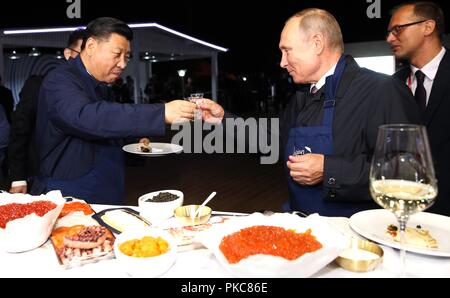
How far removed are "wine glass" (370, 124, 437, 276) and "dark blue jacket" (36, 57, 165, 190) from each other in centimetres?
119

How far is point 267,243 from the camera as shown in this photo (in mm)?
1146

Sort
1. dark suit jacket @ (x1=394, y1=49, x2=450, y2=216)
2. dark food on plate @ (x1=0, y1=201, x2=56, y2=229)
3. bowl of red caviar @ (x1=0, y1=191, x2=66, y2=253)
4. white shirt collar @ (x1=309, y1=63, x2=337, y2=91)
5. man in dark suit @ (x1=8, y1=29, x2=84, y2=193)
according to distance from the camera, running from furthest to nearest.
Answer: man in dark suit @ (x1=8, y1=29, x2=84, y2=193) → dark suit jacket @ (x1=394, y1=49, x2=450, y2=216) → white shirt collar @ (x1=309, y1=63, x2=337, y2=91) → dark food on plate @ (x1=0, y1=201, x2=56, y2=229) → bowl of red caviar @ (x1=0, y1=191, x2=66, y2=253)

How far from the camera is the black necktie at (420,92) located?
2.55 m

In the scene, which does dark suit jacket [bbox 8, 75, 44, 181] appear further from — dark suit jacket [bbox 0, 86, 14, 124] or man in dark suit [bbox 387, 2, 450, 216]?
dark suit jacket [bbox 0, 86, 14, 124]

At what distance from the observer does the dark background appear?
23.1 feet

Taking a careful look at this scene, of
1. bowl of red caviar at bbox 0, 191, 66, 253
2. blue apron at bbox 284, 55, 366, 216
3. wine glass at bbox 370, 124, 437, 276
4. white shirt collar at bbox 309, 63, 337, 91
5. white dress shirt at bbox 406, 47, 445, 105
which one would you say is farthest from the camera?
white dress shirt at bbox 406, 47, 445, 105

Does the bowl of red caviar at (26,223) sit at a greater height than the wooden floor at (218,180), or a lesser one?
greater

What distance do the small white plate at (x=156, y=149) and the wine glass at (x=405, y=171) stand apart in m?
1.80

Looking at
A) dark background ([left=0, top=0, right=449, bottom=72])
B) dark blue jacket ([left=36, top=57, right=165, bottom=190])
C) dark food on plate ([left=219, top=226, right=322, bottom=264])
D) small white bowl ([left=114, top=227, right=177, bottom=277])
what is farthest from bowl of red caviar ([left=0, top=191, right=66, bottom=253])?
dark background ([left=0, top=0, right=449, bottom=72])

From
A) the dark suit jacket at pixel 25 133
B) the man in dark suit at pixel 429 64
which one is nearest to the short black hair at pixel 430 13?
the man in dark suit at pixel 429 64

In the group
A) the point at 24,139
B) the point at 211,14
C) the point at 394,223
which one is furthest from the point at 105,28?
the point at 211,14

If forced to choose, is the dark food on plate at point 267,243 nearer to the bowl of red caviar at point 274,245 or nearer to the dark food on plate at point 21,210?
the bowl of red caviar at point 274,245

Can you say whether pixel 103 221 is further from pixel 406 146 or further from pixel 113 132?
pixel 406 146

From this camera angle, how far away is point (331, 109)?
1.87 meters
